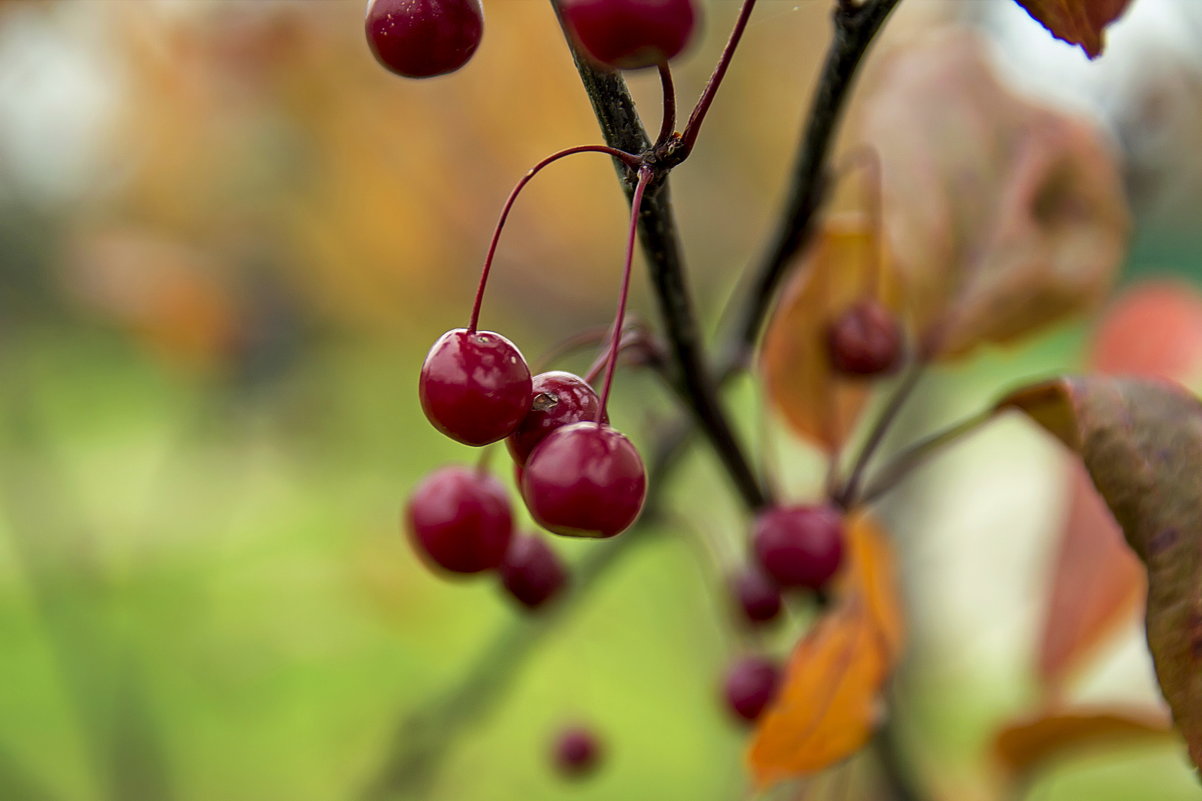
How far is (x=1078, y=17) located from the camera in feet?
1.52

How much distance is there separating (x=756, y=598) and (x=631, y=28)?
63cm

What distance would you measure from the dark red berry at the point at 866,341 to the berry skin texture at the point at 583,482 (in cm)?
36

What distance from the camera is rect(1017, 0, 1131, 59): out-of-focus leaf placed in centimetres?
46

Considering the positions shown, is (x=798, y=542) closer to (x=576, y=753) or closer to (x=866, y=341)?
(x=866, y=341)

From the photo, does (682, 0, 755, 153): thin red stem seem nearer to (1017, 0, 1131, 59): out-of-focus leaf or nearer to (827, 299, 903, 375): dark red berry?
(1017, 0, 1131, 59): out-of-focus leaf

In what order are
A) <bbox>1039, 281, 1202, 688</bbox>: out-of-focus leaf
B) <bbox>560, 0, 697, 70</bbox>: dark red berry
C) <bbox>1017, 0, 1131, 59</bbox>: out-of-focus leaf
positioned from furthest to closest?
<bbox>1039, 281, 1202, 688</bbox>: out-of-focus leaf, <bbox>1017, 0, 1131, 59</bbox>: out-of-focus leaf, <bbox>560, 0, 697, 70</bbox>: dark red berry

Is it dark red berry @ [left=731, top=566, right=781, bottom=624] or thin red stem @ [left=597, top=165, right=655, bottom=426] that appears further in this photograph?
dark red berry @ [left=731, top=566, right=781, bottom=624]

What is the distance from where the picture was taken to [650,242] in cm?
48

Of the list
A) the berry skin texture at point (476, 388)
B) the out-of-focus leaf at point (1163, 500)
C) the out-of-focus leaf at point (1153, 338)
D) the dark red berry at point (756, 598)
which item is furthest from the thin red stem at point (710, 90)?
the out-of-focus leaf at point (1153, 338)

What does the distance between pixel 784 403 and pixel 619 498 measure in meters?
0.41

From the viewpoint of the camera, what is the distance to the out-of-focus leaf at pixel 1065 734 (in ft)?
2.62

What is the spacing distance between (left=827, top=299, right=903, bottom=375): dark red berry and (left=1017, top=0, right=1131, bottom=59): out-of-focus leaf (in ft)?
1.03

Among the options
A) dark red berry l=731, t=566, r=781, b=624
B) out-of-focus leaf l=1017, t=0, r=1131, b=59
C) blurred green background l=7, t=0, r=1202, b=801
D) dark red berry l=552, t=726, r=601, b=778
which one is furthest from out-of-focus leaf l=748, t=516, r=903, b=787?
dark red berry l=552, t=726, r=601, b=778

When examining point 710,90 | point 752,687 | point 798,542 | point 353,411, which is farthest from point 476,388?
point 353,411
